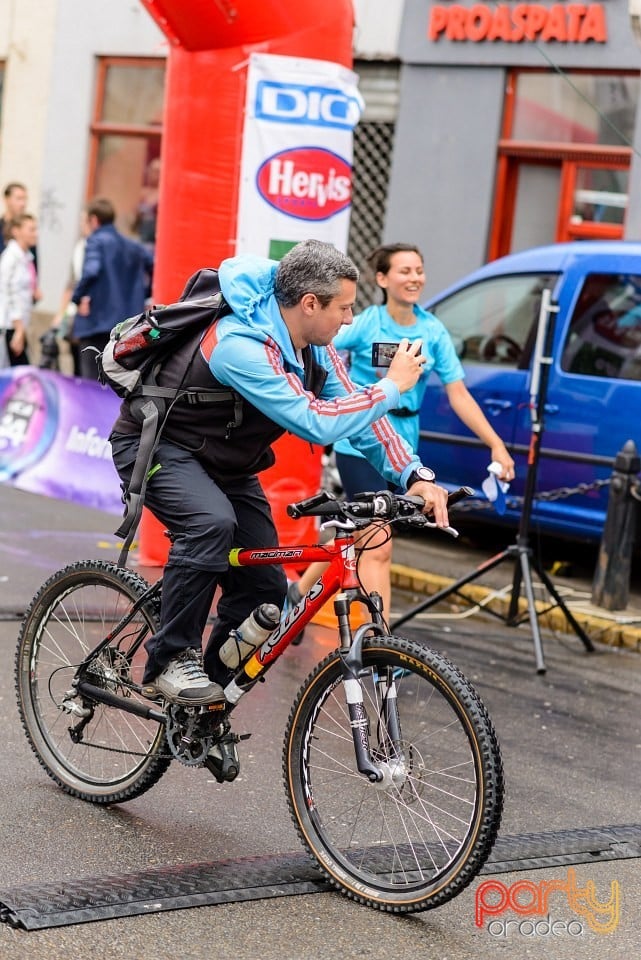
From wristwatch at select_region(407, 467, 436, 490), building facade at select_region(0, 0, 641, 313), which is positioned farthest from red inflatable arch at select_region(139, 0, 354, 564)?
building facade at select_region(0, 0, 641, 313)

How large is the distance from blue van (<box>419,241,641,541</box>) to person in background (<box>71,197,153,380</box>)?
4214 mm

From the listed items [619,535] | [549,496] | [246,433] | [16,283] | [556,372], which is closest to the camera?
[246,433]

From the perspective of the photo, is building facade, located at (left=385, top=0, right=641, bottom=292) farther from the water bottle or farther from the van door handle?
the water bottle

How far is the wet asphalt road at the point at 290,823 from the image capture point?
4.08 meters

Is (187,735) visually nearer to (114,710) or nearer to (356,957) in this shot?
(114,710)

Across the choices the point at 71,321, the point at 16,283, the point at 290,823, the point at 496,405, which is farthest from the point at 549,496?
the point at 71,321

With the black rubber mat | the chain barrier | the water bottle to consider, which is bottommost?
the black rubber mat

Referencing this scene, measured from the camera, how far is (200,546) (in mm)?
4559

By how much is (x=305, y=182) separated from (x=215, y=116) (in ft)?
1.92

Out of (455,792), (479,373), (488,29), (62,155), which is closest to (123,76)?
(62,155)

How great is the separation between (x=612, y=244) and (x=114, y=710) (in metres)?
5.71

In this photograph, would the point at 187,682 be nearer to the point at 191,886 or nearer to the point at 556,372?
the point at 191,886

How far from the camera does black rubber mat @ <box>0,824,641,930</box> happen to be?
412 centimetres

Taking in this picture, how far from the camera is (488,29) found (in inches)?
604
